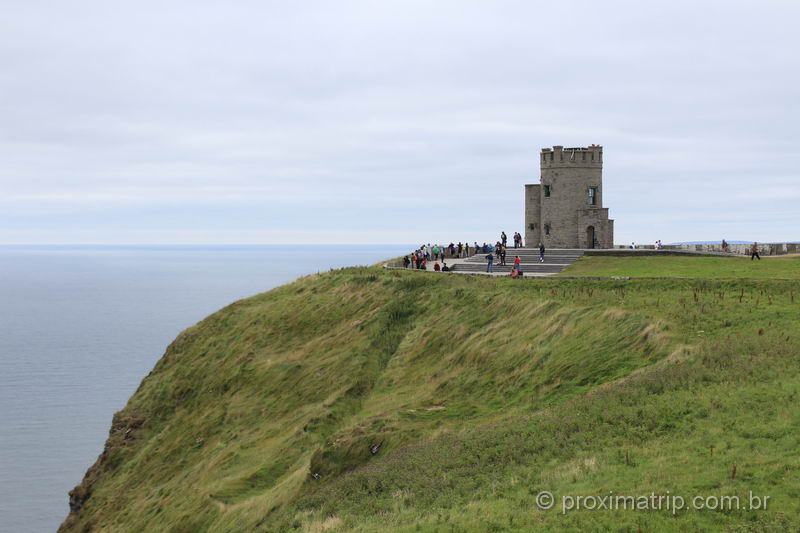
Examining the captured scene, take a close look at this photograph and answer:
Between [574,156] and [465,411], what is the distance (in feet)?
142

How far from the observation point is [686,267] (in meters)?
42.2

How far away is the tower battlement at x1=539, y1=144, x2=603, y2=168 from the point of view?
62.0 metres

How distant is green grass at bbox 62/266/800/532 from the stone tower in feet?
68.1

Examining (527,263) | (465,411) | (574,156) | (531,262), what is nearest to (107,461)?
(465,411)

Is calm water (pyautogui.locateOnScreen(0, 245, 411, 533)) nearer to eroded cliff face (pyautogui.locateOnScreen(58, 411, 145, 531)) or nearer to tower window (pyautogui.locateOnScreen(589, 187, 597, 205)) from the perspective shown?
eroded cliff face (pyautogui.locateOnScreen(58, 411, 145, 531))

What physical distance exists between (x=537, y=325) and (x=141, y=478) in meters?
21.3

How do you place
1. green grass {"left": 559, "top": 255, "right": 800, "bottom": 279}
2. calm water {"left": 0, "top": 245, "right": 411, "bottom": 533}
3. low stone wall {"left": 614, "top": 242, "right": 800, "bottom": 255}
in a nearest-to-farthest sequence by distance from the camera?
green grass {"left": 559, "top": 255, "right": 800, "bottom": 279}
calm water {"left": 0, "top": 245, "right": 411, "bottom": 533}
low stone wall {"left": 614, "top": 242, "right": 800, "bottom": 255}

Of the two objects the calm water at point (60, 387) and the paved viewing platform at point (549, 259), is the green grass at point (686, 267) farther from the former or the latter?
the calm water at point (60, 387)

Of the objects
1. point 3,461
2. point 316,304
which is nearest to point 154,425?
point 316,304

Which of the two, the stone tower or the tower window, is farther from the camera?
the tower window

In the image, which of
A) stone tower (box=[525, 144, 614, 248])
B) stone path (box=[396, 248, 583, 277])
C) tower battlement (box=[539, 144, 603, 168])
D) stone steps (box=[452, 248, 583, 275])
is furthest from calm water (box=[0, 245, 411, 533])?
tower battlement (box=[539, 144, 603, 168])

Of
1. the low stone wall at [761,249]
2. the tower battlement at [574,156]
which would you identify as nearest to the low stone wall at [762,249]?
the low stone wall at [761,249]

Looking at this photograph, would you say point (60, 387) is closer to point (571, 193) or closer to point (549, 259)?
point (549, 259)

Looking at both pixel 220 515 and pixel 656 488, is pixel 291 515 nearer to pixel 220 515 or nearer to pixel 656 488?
pixel 220 515
